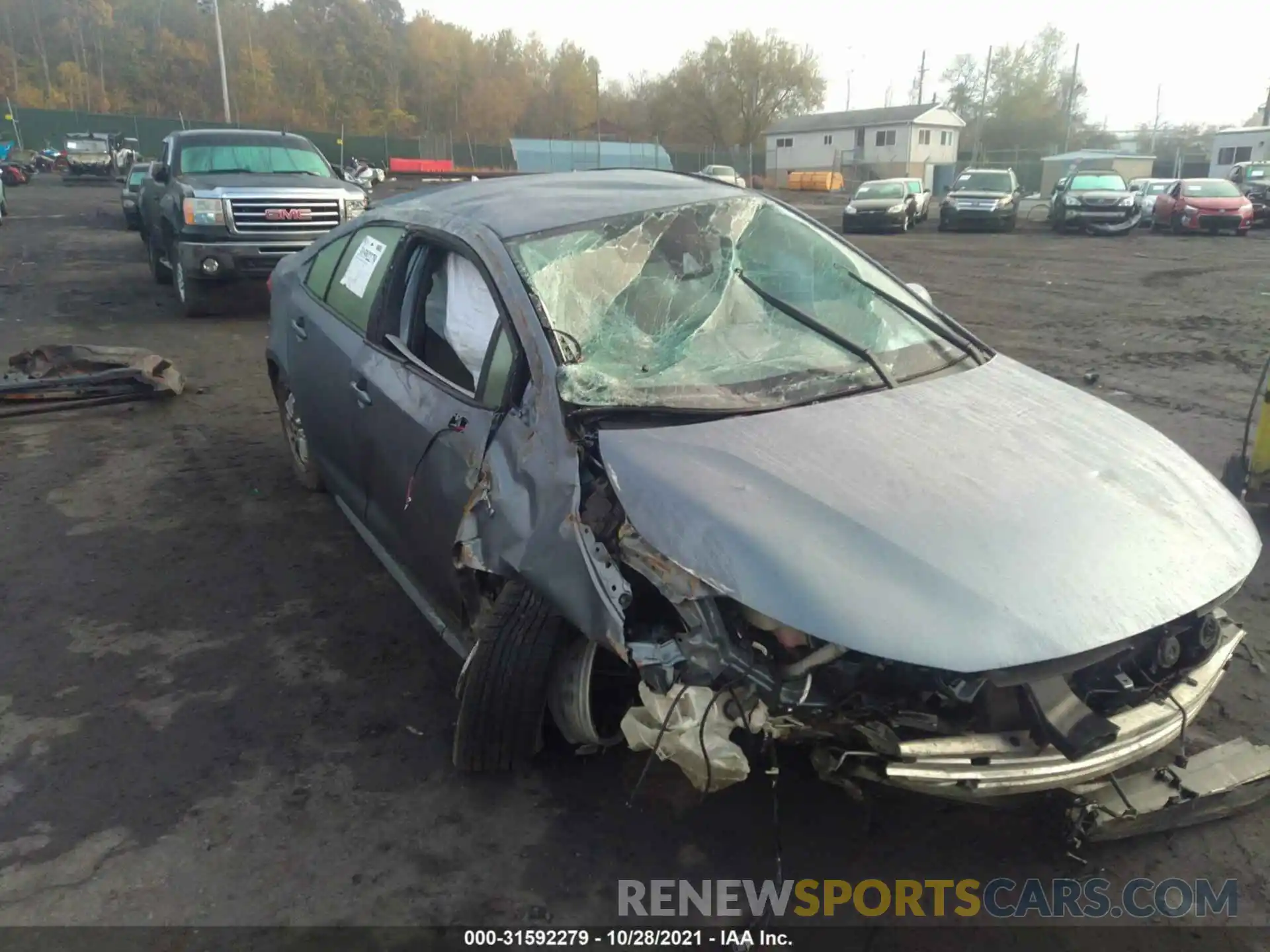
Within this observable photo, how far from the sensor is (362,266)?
4.08 m

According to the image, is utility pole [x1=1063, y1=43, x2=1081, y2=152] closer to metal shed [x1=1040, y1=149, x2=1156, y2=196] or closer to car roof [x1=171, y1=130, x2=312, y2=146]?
metal shed [x1=1040, y1=149, x2=1156, y2=196]

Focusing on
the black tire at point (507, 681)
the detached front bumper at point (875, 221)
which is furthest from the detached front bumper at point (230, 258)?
the detached front bumper at point (875, 221)

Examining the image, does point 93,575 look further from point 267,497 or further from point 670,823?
point 670,823

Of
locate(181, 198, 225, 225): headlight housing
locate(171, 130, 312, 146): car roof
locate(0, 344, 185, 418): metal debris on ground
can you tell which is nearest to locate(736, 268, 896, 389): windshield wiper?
locate(0, 344, 185, 418): metal debris on ground

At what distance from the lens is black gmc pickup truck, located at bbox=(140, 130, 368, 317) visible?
32.5 ft

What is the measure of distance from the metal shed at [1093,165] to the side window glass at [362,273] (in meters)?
33.8

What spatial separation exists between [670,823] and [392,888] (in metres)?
0.81

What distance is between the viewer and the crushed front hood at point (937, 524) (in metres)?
2.13

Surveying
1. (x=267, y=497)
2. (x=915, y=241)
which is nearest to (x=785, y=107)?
(x=915, y=241)

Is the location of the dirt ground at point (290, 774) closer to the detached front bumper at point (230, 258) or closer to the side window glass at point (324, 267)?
the side window glass at point (324, 267)

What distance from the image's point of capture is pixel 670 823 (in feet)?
9.07

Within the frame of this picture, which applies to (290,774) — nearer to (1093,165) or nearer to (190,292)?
(190,292)

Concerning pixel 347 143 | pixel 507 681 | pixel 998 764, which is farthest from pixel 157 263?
pixel 347 143

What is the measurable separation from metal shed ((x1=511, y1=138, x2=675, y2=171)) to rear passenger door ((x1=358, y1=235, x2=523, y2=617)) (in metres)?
50.1
